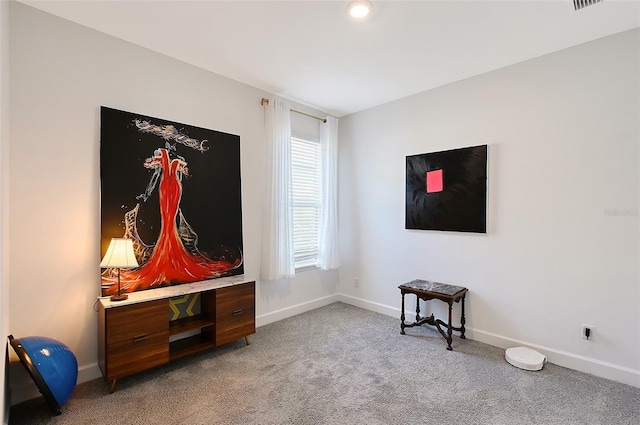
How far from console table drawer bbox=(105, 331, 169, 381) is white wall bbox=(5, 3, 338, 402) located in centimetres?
38

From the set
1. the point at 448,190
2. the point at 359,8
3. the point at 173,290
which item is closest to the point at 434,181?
the point at 448,190

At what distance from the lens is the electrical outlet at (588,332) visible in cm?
257

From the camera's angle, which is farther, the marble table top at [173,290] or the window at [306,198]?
the window at [306,198]

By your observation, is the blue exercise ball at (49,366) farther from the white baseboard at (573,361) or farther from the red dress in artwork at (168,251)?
the white baseboard at (573,361)

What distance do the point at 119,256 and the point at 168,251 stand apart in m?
0.50

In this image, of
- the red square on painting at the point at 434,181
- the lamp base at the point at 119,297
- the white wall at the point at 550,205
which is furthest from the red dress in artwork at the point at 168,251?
the red square on painting at the point at 434,181

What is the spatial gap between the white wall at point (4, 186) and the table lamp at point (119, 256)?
531 mm

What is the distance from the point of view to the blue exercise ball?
6.26 ft

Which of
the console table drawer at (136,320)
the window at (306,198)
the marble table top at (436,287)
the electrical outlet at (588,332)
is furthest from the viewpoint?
the window at (306,198)

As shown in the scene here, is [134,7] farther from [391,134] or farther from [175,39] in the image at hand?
[391,134]

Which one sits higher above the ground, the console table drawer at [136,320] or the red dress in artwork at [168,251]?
the red dress in artwork at [168,251]

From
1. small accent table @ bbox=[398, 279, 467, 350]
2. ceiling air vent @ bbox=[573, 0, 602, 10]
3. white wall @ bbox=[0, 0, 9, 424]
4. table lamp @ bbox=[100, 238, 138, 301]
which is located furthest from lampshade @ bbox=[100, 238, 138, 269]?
ceiling air vent @ bbox=[573, 0, 602, 10]

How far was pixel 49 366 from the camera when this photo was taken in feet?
6.38

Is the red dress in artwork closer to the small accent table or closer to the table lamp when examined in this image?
the table lamp
